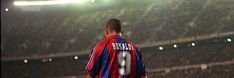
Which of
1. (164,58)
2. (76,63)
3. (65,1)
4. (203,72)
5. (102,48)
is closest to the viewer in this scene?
(102,48)

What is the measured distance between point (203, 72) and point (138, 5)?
4.92 metres

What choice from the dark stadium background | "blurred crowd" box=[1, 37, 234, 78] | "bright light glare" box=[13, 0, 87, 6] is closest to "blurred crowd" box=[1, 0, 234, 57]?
the dark stadium background

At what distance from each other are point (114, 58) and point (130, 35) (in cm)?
1168

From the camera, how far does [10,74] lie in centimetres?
1766

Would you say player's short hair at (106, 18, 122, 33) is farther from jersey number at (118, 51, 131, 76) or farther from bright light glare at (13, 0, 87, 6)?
bright light glare at (13, 0, 87, 6)

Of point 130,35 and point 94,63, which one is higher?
point 130,35

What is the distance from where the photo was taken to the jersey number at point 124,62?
4.35m

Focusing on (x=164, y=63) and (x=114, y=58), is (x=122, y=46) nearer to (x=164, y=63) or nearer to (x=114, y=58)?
(x=114, y=58)

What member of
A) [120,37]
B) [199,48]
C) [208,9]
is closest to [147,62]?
[199,48]

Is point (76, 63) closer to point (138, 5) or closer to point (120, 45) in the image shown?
point (138, 5)

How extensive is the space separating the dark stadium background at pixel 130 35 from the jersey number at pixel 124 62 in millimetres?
9542

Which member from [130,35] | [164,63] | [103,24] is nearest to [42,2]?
[103,24]

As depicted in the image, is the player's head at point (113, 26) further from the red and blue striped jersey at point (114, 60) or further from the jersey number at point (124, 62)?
the jersey number at point (124, 62)

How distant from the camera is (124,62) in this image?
14.3 ft
